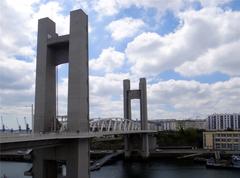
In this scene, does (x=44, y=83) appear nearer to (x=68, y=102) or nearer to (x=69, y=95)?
(x=69, y=95)

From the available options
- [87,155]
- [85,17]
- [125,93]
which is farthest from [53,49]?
[125,93]

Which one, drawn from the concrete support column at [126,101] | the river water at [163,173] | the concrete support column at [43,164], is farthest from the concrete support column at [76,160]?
the concrete support column at [126,101]

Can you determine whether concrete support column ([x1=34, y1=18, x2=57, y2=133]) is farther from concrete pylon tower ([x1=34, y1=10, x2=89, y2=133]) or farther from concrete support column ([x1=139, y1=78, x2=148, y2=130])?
concrete support column ([x1=139, y1=78, x2=148, y2=130])

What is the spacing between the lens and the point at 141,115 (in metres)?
53.3

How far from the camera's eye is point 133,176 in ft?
103

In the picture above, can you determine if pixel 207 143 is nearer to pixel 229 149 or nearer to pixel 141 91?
pixel 229 149

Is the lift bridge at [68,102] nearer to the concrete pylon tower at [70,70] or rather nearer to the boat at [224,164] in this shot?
the concrete pylon tower at [70,70]

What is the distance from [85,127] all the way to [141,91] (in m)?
31.8

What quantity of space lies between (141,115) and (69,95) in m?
32.2

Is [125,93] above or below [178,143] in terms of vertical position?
above

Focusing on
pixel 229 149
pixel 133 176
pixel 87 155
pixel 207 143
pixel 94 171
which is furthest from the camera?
pixel 207 143

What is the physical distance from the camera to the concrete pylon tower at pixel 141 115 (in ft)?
161

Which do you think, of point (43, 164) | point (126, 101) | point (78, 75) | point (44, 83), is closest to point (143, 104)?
point (126, 101)

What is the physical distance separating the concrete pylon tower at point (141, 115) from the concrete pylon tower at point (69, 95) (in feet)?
89.4
